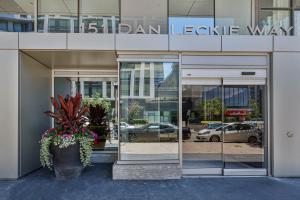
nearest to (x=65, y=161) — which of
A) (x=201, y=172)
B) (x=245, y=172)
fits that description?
(x=201, y=172)

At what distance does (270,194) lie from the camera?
5.60 m

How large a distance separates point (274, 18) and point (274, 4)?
447 mm

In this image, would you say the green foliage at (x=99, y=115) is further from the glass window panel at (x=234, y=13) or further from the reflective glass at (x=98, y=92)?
the glass window panel at (x=234, y=13)

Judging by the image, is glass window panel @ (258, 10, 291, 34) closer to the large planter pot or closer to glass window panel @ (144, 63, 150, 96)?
glass window panel @ (144, 63, 150, 96)

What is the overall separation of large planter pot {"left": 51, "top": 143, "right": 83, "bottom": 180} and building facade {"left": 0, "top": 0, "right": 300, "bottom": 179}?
87cm

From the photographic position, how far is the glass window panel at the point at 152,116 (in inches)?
271

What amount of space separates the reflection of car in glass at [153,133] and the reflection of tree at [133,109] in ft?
1.14

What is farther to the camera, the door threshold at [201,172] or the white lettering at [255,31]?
the white lettering at [255,31]

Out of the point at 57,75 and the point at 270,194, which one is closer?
the point at 270,194

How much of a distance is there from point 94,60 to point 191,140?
143 inches

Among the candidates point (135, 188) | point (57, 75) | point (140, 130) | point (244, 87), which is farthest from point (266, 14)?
point (57, 75)

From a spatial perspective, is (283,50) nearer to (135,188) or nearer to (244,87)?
(244,87)

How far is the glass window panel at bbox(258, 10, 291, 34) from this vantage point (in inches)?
301

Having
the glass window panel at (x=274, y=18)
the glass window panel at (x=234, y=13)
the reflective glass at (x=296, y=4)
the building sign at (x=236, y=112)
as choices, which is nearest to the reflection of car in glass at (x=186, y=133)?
the building sign at (x=236, y=112)
